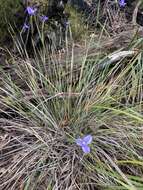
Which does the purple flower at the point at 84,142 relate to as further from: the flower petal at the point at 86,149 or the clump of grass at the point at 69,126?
the clump of grass at the point at 69,126

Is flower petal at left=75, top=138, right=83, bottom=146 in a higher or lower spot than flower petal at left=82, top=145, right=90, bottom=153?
higher

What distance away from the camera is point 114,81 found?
2.18m

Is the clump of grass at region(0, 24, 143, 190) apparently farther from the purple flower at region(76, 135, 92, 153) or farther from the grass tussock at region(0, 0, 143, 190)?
the purple flower at region(76, 135, 92, 153)

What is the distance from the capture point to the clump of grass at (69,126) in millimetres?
1853

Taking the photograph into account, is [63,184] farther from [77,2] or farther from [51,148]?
[77,2]

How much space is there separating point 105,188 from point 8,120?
56 centimetres

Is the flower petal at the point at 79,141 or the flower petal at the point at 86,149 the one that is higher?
the flower petal at the point at 79,141

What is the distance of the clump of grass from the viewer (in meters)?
1.85

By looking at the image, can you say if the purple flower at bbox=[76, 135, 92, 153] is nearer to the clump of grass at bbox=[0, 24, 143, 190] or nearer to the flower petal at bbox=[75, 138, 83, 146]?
the flower petal at bbox=[75, 138, 83, 146]

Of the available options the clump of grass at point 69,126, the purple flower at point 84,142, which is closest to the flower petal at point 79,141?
the purple flower at point 84,142

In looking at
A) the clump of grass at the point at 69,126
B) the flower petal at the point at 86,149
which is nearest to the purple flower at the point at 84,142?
the flower petal at the point at 86,149

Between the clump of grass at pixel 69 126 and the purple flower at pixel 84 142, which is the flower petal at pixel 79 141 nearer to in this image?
the purple flower at pixel 84 142

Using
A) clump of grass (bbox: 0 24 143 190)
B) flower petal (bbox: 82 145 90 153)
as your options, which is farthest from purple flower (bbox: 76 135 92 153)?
clump of grass (bbox: 0 24 143 190)

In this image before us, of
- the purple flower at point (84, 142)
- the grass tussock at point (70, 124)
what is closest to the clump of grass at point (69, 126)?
the grass tussock at point (70, 124)
